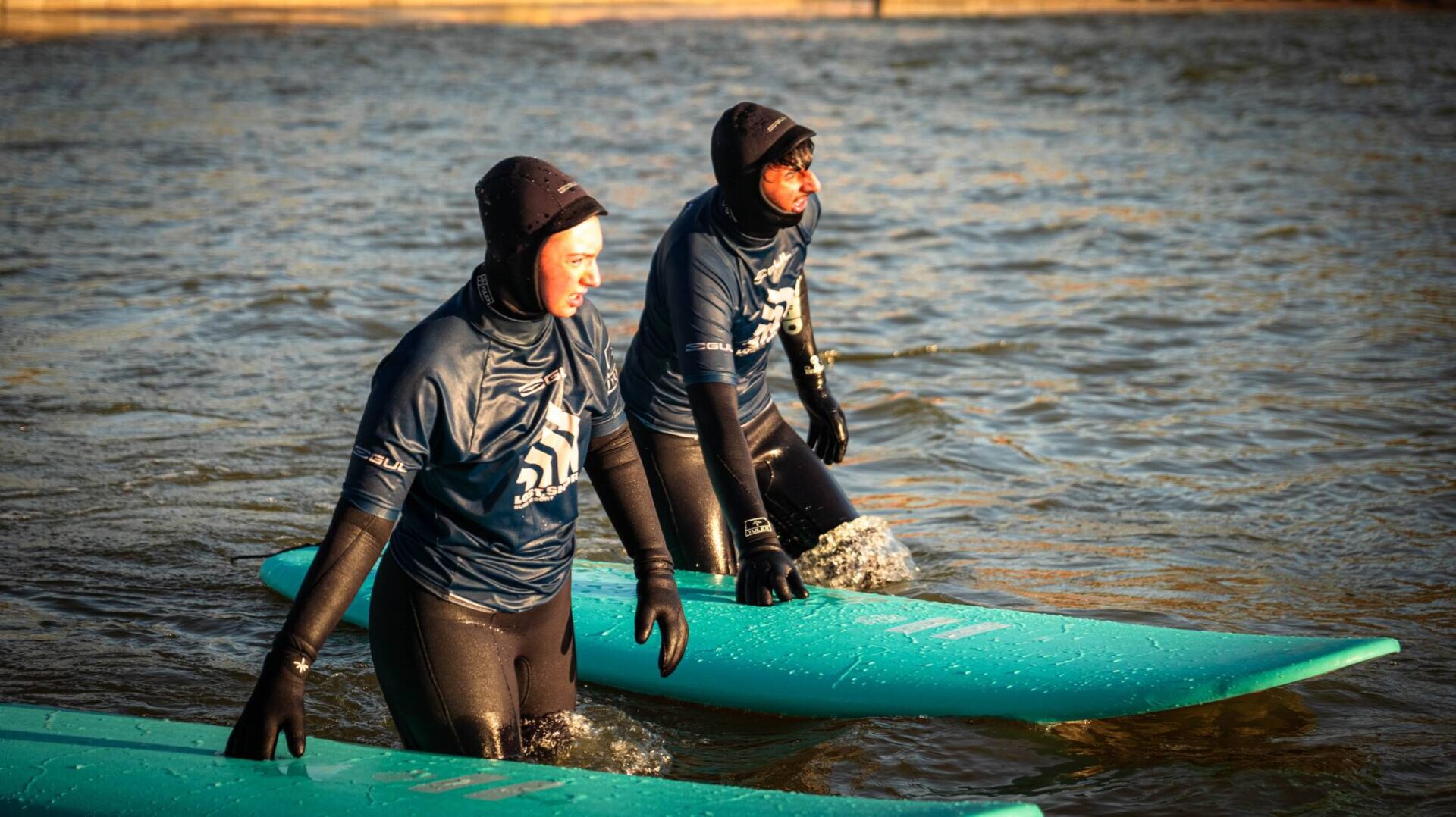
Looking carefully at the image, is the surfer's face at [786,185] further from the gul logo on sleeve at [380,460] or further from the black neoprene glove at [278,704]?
the black neoprene glove at [278,704]

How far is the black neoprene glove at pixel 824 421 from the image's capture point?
247 inches

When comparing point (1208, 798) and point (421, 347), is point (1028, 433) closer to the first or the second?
point (1208, 798)

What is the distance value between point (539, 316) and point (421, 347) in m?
0.30

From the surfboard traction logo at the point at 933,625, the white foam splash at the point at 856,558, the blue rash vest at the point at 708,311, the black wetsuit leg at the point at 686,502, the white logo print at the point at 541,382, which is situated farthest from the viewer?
the white foam splash at the point at 856,558

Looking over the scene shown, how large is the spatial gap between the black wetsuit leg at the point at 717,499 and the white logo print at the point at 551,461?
166 centimetres

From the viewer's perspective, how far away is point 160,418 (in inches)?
349

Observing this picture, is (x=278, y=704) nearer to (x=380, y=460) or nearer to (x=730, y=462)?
(x=380, y=460)

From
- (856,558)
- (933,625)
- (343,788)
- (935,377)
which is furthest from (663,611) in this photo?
(935,377)

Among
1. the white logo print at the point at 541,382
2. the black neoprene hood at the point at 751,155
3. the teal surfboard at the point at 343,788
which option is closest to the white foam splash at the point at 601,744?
the teal surfboard at the point at 343,788

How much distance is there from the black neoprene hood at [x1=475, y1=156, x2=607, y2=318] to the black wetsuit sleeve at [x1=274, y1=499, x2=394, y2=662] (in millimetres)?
593

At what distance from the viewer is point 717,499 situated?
547 cm

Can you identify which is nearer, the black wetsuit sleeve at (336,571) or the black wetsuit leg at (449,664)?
the black wetsuit sleeve at (336,571)

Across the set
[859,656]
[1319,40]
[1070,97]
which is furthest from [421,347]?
[1319,40]

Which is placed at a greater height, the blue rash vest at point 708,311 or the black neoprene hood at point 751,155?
the black neoprene hood at point 751,155
